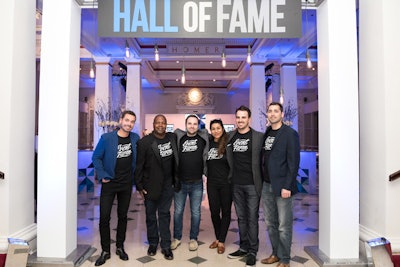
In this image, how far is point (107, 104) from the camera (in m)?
9.34

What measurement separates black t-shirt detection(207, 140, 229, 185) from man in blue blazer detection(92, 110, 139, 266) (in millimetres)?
849

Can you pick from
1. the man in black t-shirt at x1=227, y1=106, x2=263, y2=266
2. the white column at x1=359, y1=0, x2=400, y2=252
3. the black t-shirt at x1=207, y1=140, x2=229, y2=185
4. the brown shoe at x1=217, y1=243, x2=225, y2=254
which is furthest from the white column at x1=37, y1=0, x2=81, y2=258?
the white column at x1=359, y1=0, x2=400, y2=252

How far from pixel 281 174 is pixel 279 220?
480mm

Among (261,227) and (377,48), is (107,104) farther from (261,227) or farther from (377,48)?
(377,48)

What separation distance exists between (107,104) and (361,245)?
770 cm

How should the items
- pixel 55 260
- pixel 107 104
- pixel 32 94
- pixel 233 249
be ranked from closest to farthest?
pixel 55 260
pixel 32 94
pixel 233 249
pixel 107 104

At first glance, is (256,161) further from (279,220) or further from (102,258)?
(102,258)

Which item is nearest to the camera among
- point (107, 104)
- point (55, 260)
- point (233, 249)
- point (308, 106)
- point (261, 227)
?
point (55, 260)

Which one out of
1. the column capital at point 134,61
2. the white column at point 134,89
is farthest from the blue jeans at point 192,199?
the column capital at point 134,61

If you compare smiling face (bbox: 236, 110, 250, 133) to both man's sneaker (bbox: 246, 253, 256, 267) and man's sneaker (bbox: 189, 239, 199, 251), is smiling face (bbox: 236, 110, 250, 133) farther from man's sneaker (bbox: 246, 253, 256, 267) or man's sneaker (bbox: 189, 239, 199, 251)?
man's sneaker (bbox: 189, 239, 199, 251)

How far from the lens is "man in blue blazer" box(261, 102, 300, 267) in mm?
3053

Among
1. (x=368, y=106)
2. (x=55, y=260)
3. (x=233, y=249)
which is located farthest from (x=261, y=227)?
(x=55, y=260)

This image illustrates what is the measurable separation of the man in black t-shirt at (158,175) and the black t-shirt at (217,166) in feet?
1.29

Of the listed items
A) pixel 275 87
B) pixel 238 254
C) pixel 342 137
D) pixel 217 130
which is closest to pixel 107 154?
pixel 217 130
